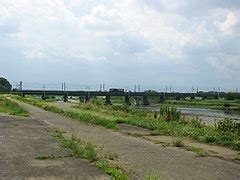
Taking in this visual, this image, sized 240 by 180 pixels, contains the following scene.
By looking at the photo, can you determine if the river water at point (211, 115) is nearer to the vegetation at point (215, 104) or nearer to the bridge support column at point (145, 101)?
the vegetation at point (215, 104)

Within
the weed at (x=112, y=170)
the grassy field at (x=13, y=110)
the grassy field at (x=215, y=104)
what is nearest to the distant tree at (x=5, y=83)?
the grassy field at (x=215, y=104)

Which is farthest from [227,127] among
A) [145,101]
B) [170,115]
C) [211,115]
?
[145,101]

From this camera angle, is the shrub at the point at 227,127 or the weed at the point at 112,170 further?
the shrub at the point at 227,127

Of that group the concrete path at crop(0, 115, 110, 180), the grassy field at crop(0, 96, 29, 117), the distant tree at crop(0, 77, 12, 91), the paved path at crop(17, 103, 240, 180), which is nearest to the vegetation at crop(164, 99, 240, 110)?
the grassy field at crop(0, 96, 29, 117)

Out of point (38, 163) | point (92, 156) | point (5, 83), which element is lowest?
point (38, 163)

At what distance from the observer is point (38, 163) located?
1085cm

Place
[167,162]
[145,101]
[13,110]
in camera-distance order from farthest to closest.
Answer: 1. [145,101]
2. [13,110]
3. [167,162]

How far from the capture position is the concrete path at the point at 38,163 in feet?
30.8

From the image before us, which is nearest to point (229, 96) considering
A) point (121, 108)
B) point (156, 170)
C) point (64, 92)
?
point (64, 92)

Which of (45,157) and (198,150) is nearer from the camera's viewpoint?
(45,157)

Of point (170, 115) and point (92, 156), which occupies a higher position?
point (170, 115)

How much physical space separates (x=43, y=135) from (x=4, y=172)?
25.4 feet

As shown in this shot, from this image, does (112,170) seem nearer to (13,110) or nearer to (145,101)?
(13,110)

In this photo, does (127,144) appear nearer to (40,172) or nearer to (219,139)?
(219,139)
